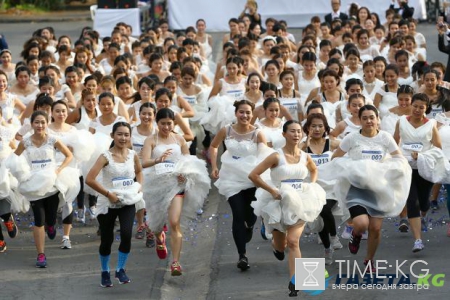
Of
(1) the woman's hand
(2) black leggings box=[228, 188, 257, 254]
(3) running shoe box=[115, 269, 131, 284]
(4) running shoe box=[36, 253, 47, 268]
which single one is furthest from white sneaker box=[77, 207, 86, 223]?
(1) the woman's hand

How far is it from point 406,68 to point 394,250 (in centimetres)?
514

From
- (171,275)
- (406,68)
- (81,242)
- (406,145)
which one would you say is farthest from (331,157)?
(406,68)

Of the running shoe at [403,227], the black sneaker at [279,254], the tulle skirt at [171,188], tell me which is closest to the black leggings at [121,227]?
the tulle skirt at [171,188]

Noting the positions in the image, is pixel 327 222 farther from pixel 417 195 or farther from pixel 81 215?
pixel 81 215

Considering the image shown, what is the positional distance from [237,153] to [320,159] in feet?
3.01

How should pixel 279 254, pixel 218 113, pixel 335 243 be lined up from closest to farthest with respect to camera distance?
pixel 279 254 < pixel 335 243 < pixel 218 113

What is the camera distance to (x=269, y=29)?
74.8 ft

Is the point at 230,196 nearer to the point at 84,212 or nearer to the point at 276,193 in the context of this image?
the point at 276,193

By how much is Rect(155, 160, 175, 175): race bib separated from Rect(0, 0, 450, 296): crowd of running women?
0.07ft

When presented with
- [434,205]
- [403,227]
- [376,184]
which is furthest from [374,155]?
[434,205]

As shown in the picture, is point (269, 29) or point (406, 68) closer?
point (406, 68)

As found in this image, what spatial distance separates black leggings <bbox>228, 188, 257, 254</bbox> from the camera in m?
12.0

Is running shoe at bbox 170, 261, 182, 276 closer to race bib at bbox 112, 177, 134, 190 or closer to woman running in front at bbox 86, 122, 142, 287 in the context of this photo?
woman running in front at bbox 86, 122, 142, 287

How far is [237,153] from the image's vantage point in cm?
1235
